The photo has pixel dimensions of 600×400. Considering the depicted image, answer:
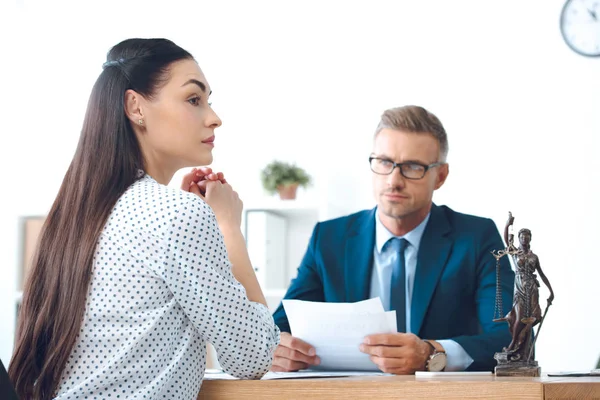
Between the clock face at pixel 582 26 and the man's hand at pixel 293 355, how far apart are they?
254 cm

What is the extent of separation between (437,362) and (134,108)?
0.91 meters

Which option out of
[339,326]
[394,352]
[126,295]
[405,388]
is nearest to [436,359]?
[394,352]

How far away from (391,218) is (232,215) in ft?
2.99

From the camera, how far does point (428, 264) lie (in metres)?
2.35

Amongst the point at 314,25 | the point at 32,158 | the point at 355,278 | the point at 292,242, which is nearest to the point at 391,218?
the point at 355,278

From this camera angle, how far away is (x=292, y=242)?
13.3ft

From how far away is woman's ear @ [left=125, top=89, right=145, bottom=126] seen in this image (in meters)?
1.54

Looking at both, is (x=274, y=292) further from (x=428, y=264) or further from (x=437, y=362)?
(x=437, y=362)

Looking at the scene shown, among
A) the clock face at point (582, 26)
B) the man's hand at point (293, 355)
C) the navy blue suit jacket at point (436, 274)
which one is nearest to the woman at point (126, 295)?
the man's hand at point (293, 355)

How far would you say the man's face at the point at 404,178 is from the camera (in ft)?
7.94

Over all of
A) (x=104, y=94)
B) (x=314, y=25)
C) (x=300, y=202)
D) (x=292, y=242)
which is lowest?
(x=292, y=242)

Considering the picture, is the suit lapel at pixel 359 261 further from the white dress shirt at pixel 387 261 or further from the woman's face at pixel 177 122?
the woman's face at pixel 177 122

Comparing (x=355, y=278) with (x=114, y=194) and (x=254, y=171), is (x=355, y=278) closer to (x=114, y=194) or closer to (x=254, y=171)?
(x=114, y=194)

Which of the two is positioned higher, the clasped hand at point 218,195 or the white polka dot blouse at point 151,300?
the clasped hand at point 218,195
